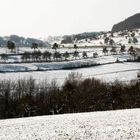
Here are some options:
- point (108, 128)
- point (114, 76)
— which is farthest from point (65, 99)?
point (114, 76)

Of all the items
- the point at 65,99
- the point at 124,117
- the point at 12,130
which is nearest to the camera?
the point at 12,130

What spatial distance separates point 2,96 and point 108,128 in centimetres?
8921

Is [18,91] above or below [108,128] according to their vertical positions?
below

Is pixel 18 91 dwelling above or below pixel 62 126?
below

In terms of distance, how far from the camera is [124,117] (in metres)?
40.1

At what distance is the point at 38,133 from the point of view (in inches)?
1335

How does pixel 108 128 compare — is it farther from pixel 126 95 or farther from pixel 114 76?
pixel 114 76

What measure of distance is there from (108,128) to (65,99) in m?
62.5

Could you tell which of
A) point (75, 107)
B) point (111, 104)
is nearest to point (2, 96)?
point (75, 107)

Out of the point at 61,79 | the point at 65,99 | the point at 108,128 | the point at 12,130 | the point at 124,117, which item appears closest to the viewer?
the point at 108,128

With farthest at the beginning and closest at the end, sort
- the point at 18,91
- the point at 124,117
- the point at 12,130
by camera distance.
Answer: the point at 18,91, the point at 124,117, the point at 12,130

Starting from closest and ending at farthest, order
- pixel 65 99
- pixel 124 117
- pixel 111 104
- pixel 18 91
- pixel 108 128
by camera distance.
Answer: pixel 108 128 < pixel 124 117 < pixel 111 104 < pixel 65 99 < pixel 18 91

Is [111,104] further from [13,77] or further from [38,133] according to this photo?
[13,77]

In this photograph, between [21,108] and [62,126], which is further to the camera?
[21,108]
